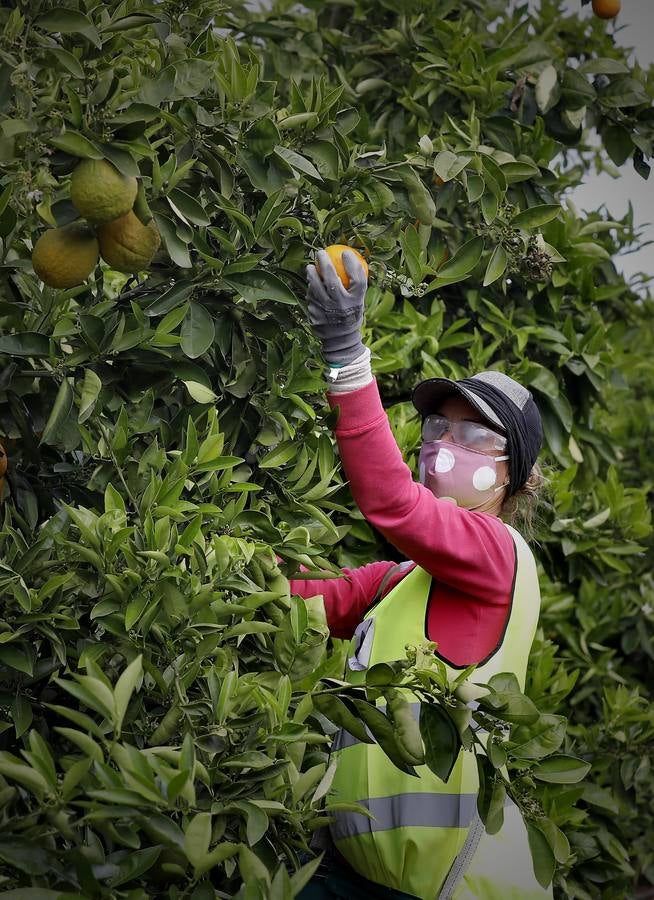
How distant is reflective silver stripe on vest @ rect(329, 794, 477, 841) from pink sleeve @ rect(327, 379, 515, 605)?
369mm

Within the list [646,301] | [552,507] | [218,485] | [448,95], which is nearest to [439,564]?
[218,485]

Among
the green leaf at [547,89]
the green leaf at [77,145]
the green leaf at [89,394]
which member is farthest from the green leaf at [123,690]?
the green leaf at [547,89]

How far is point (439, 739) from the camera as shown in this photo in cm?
154

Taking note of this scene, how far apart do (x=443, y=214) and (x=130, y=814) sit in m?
2.13

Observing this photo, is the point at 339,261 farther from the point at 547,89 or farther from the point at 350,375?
the point at 547,89

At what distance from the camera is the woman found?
72.6 inches

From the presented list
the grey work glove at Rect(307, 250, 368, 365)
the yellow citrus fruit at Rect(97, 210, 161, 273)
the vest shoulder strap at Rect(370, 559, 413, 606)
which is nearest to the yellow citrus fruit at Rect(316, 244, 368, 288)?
the grey work glove at Rect(307, 250, 368, 365)

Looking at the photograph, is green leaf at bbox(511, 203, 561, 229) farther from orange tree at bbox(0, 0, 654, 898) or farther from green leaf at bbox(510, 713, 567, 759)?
green leaf at bbox(510, 713, 567, 759)

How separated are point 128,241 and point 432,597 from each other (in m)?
0.88

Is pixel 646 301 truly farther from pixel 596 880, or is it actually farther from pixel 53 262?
pixel 53 262

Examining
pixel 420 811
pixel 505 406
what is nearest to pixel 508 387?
pixel 505 406

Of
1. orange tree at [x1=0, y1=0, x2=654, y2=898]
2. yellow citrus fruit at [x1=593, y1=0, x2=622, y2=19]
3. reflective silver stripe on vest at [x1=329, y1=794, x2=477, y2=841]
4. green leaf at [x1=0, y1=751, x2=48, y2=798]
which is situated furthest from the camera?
yellow citrus fruit at [x1=593, y1=0, x2=622, y2=19]

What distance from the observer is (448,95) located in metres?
3.19

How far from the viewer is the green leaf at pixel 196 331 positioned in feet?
5.72
